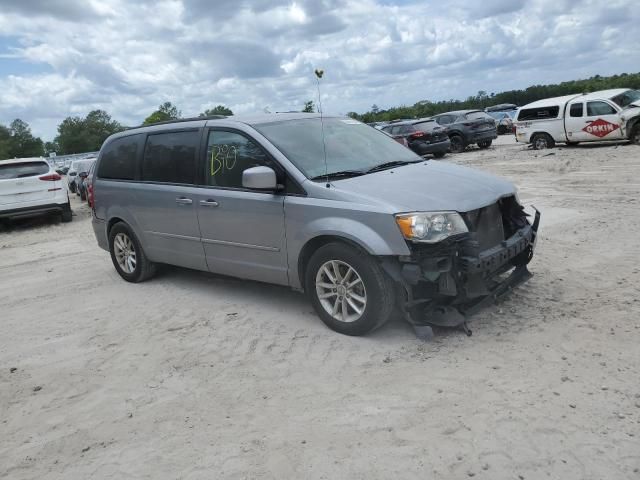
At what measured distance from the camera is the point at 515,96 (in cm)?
7556

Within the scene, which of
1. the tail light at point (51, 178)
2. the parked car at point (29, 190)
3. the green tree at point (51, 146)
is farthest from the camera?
the green tree at point (51, 146)

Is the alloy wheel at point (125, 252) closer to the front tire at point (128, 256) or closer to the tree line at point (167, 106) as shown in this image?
the front tire at point (128, 256)

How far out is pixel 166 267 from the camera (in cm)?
721

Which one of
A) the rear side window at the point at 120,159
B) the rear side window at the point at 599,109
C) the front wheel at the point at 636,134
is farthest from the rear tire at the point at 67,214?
the front wheel at the point at 636,134

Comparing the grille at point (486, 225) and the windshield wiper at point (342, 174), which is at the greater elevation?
the windshield wiper at point (342, 174)

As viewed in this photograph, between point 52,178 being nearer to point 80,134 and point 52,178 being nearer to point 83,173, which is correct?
point 83,173

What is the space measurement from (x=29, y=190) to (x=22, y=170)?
20.5 inches

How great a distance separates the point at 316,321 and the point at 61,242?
7.93m

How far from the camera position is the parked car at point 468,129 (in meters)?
22.9

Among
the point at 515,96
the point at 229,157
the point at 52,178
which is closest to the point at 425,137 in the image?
the point at 52,178

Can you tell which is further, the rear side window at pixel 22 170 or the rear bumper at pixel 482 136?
the rear bumper at pixel 482 136

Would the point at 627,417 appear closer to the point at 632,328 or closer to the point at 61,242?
the point at 632,328

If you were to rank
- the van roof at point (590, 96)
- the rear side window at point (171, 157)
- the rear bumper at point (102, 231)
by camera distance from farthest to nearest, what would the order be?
1. the van roof at point (590, 96)
2. the rear bumper at point (102, 231)
3. the rear side window at point (171, 157)

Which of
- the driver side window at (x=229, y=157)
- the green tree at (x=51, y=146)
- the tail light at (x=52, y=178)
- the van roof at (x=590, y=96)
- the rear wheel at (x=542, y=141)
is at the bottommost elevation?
the rear wheel at (x=542, y=141)
